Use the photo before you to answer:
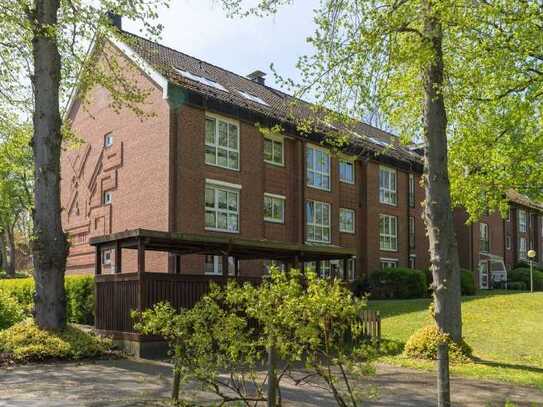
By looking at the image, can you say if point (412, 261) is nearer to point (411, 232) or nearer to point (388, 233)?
point (411, 232)

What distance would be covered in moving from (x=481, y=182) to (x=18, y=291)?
18.3m

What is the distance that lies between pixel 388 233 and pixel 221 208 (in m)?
13.1

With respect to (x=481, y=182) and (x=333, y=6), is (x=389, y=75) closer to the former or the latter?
(x=333, y=6)

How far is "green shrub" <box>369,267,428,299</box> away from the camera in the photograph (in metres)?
29.2

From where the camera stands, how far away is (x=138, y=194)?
23.1 meters

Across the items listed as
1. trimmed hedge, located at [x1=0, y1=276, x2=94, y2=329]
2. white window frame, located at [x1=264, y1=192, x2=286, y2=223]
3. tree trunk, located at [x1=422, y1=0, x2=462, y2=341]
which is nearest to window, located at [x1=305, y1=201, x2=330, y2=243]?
white window frame, located at [x1=264, y1=192, x2=286, y2=223]

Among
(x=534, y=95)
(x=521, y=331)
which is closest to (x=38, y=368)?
(x=534, y=95)

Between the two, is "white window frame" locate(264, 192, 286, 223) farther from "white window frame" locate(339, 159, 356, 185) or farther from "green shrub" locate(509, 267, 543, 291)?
"green shrub" locate(509, 267, 543, 291)

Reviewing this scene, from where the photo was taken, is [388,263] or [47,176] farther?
[388,263]

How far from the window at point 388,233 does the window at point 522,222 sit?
2106cm

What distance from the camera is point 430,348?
13.5 m

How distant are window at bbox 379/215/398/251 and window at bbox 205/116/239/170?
11691mm

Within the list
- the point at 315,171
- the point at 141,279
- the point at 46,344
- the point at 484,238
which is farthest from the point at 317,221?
the point at 484,238

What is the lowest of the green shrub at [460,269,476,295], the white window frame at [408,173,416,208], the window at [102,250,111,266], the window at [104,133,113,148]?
the green shrub at [460,269,476,295]
